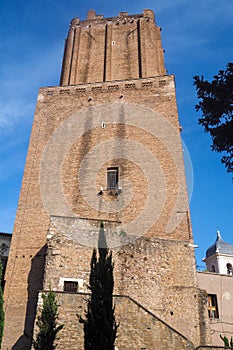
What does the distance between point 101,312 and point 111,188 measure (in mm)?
8860

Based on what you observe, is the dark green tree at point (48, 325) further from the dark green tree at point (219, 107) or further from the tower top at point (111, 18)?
the tower top at point (111, 18)

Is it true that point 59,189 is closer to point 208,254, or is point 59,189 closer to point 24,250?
point 24,250

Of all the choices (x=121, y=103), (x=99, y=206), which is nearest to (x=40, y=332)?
(x=99, y=206)

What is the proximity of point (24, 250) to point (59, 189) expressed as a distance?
11.6 ft

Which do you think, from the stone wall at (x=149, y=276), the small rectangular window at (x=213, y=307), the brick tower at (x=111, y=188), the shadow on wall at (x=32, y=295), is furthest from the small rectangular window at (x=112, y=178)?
the small rectangular window at (x=213, y=307)

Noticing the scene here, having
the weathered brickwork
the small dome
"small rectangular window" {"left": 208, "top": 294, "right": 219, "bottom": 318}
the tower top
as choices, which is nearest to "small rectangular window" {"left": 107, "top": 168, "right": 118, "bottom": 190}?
"small rectangular window" {"left": 208, "top": 294, "right": 219, "bottom": 318}

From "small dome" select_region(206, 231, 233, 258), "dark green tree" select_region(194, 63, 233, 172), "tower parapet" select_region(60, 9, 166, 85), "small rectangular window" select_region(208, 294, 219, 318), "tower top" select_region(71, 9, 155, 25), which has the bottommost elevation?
"small rectangular window" select_region(208, 294, 219, 318)

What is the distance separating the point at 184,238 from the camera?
16938mm

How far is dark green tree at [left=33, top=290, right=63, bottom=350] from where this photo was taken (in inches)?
436

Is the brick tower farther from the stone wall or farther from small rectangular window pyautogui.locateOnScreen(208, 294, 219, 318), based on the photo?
small rectangular window pyautogui.locateOnScreen(208, 294, 219, 318)

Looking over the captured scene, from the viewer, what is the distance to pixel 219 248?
3881cm

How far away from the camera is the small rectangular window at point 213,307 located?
1773cm

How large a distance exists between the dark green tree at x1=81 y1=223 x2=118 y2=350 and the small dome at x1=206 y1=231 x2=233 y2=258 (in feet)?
96.5

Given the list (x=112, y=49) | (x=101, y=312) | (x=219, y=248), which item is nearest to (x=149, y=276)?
(x=101, y=312)
